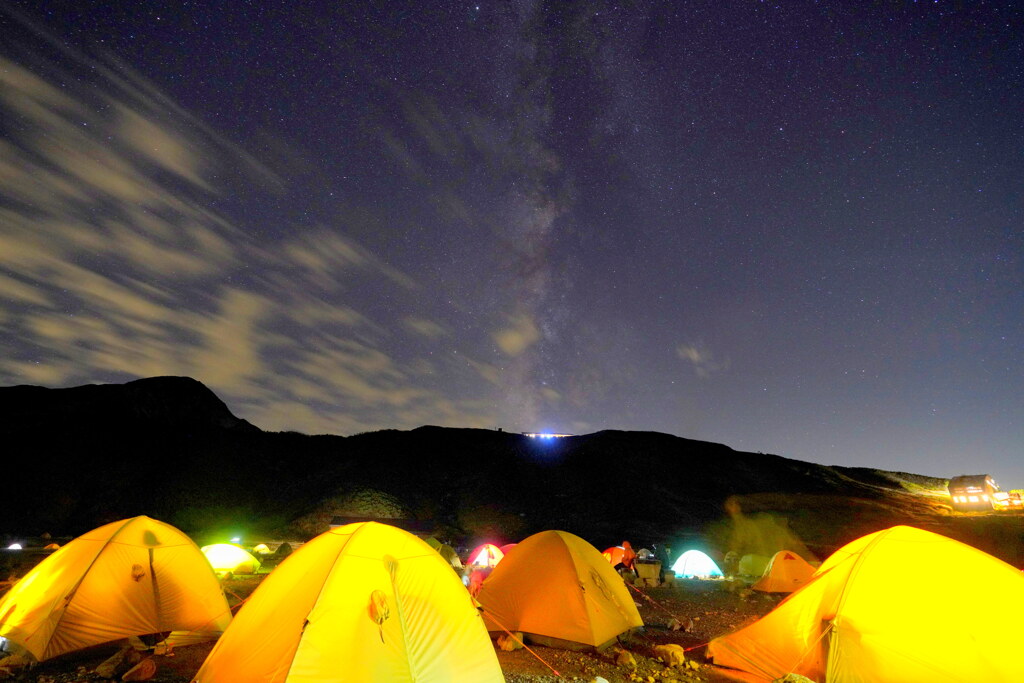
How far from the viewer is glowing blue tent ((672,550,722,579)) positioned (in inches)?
958

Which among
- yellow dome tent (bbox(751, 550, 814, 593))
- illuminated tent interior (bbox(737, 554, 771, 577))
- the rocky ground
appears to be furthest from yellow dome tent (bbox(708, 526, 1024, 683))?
illuminated tent interior (bbox(737, 554, 771, 577))

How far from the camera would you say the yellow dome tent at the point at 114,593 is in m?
8.20

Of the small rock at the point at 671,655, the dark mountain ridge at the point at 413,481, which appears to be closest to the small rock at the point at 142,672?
the small rock at the point at 671,655

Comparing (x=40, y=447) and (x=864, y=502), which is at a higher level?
(x=40, y=447)

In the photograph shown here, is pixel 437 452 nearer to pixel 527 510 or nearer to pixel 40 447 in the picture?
pixel 527 510

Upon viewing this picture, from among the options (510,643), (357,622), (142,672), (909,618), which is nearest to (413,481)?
(510,643)

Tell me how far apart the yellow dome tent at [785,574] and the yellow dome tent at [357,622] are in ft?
53.3

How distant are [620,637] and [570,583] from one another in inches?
68.9

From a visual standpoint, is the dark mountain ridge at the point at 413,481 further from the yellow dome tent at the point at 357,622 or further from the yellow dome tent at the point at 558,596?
the yellow dome tent at the point at 357,622

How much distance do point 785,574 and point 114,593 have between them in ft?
66.6

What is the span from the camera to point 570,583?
10102mm

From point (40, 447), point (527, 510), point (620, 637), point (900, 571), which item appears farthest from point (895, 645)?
point (40, 447)

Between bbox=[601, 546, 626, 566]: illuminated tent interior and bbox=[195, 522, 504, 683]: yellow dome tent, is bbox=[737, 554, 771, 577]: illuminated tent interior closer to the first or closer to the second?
bbox=[601, 546, 626, 566]: illuminated tent interior

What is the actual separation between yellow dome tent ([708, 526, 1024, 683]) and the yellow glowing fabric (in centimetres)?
2015
